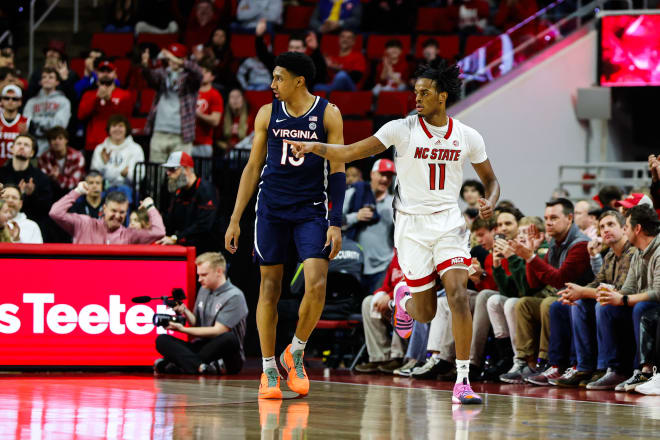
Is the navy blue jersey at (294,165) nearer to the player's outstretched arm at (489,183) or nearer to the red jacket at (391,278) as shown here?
the player's outstretched arm at (489,183)

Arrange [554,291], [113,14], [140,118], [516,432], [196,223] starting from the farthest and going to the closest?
[113,14] < [140,118] < [196,223] < [554,291] < [516,432]

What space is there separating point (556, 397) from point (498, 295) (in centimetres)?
181

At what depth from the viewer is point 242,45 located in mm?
17781

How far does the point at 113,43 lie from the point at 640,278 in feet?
38.3

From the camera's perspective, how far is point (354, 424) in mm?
6012

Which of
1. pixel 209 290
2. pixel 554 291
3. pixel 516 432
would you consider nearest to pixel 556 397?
pixel 554 291

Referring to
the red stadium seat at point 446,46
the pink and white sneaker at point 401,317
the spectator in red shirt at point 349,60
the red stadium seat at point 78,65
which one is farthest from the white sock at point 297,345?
the red stadium seat at point 78,65

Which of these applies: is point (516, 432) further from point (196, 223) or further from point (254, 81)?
point (254, 81)

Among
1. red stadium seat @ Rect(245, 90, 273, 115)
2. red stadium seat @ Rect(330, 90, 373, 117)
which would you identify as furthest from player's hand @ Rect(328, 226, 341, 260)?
red stadium seat @ Rect(245, 90, 273, 115)

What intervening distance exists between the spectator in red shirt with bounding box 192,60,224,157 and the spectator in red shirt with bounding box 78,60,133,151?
1.17 meters

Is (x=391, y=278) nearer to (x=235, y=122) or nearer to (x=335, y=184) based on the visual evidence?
(x=335, y=184)

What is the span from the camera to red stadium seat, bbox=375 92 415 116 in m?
15.1

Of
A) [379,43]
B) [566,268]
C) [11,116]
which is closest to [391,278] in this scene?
[566,268]

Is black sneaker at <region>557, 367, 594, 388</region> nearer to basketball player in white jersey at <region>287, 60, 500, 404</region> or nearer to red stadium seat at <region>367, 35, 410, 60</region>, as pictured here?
basketball player in white jersey at <region>287, 60, 500, 404</region>
